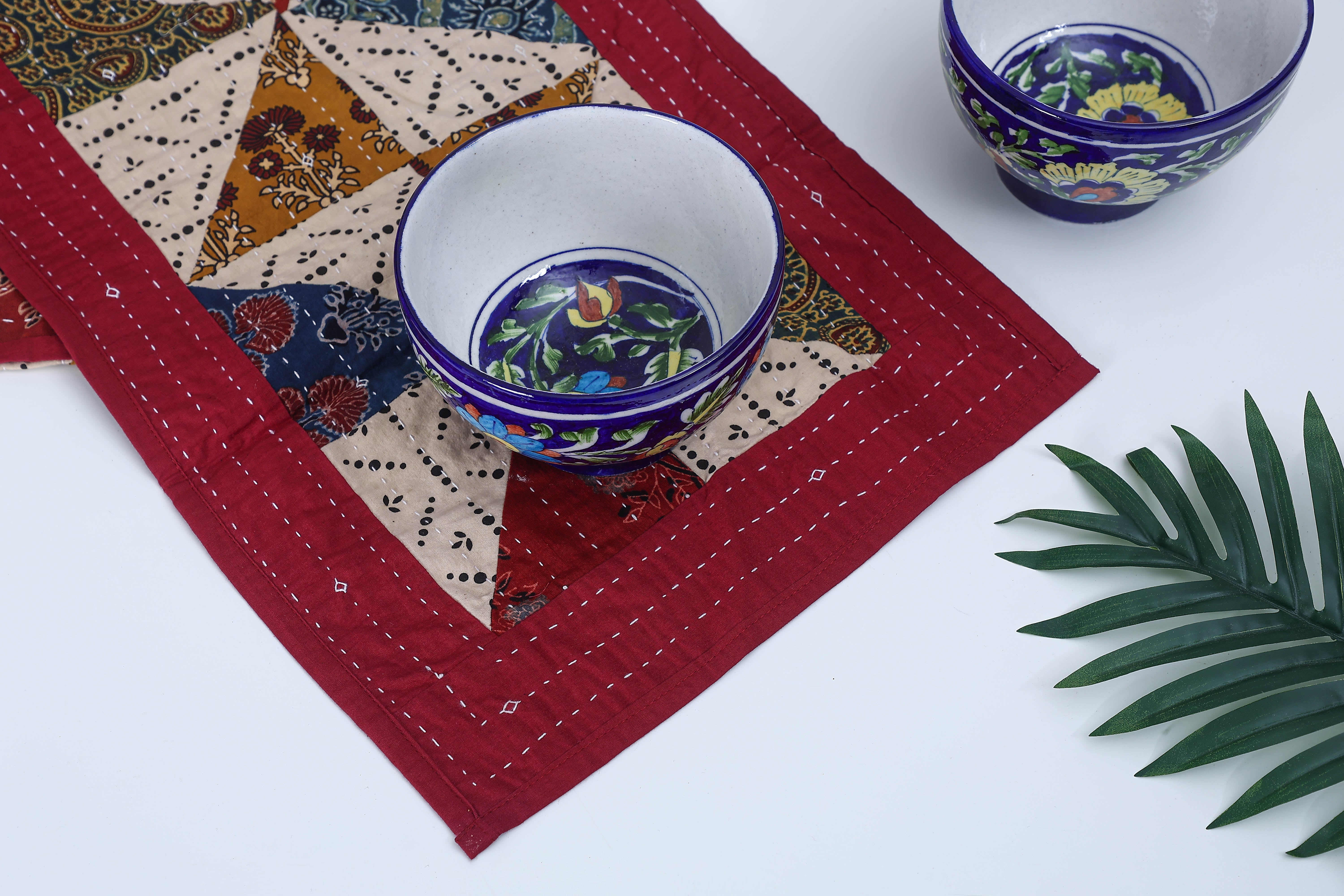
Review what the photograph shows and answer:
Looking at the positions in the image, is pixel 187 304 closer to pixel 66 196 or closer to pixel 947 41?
pixel 66 196

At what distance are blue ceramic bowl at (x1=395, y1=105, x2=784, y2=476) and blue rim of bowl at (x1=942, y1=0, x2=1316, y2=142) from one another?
0.57 ft

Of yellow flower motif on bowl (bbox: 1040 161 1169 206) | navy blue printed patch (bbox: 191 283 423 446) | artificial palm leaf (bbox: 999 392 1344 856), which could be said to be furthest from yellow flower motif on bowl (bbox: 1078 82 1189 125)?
navy blue printed patch (bbox: 191 283 423 446)

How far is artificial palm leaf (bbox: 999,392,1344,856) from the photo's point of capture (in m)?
0.61

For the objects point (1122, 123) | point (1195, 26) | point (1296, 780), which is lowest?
point (1296, 780)

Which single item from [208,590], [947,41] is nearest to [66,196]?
[208,590]

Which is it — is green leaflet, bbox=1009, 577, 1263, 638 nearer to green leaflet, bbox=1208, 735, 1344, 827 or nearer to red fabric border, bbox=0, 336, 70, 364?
green leaflet, bbox=1208, 735, 1344, 827

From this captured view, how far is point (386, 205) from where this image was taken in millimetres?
850

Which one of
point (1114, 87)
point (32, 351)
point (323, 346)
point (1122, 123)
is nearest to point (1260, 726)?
point (1122, 123)

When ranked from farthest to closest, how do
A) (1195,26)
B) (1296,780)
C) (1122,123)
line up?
(1195,26) < (1122,123) < (1296,780)

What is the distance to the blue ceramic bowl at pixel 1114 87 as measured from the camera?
707mm

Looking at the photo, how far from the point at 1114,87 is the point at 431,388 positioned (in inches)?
22.1

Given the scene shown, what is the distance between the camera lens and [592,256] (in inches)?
31.5

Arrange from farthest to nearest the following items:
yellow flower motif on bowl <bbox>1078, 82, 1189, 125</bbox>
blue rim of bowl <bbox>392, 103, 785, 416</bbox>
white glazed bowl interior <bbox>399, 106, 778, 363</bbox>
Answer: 1. yellow flower motif on bowl <bbox>1078, 82, 1189, 125</bbox>
2. white glazed bowl interior <bbox>399, 106, 778, 363</bbox>
3. blue rim of bowl <bbox>392, 103, 785, 416</bbox>

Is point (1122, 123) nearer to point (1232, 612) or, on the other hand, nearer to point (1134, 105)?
point (1134, 105)
